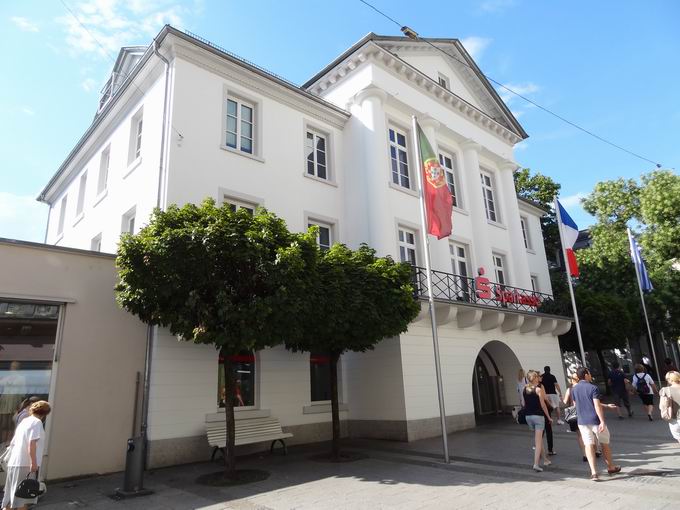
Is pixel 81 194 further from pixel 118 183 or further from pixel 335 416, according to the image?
pixel 335 416

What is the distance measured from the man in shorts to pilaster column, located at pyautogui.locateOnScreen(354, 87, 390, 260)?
309 inches

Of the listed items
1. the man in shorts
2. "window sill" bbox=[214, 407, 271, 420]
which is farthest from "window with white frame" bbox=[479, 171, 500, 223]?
the man in shorts

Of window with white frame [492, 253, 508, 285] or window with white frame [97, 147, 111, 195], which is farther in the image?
window with white frame [492, 253, 508, 285]

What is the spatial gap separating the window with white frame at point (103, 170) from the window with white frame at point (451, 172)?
12.4 meters

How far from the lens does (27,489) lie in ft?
19.1

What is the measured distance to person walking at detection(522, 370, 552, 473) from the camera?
826cm

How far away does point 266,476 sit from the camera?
28.9 ft

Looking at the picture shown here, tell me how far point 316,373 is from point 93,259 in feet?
22.4

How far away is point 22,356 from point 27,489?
4.33 m

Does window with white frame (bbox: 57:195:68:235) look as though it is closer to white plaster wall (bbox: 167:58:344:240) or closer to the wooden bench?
white plaster wall (bbox: 167:58:344:240)

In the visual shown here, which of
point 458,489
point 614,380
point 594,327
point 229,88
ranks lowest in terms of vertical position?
point 458,489

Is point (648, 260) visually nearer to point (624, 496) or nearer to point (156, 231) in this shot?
point (624, 496)

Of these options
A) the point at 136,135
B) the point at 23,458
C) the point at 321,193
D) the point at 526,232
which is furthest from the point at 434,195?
the point at 526,232

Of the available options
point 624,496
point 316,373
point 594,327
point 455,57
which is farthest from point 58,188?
point 594,327
